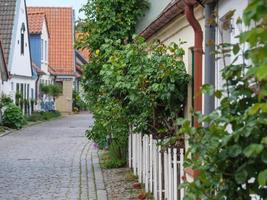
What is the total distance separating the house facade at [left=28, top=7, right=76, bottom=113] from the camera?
4875 centimetres

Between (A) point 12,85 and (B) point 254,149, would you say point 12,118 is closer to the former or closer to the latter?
(A) point 12,85

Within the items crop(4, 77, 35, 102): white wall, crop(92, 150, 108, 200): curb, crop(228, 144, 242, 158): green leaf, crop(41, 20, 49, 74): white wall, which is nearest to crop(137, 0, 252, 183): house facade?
crop(228, 144, 242, 158): green leaf

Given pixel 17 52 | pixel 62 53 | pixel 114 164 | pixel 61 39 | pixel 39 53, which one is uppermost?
pixel 61 39

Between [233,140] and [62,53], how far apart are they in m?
47.5

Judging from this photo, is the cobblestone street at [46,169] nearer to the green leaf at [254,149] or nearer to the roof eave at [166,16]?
the roof eave at [166,16]

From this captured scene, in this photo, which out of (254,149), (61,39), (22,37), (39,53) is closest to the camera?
(254,149)

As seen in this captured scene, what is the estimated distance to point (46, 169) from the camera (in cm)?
1370

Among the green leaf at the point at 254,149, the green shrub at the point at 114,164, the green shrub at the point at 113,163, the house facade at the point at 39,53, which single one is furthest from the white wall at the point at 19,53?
the green leaf at the point at 254,149

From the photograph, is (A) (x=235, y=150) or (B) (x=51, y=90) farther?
(B) (x=51, y=90)

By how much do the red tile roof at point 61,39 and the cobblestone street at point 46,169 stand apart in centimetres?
2607

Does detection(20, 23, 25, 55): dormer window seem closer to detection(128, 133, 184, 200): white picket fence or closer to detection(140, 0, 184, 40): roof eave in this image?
detection(140, 0, 184, 40): roof eave

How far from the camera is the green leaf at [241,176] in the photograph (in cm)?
293

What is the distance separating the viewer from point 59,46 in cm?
5044

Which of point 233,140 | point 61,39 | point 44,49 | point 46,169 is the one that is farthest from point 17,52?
point 233,140
